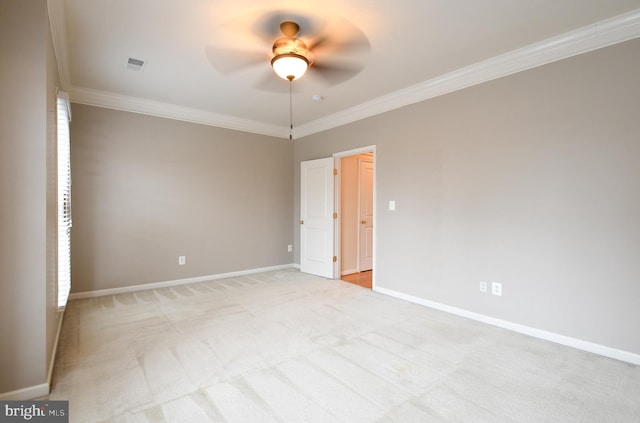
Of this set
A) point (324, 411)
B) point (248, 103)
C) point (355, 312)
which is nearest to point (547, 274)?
point (355, 312)

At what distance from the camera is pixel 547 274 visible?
2842 mm

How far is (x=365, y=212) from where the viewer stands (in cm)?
584

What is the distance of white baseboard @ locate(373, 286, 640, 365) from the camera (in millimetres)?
2459

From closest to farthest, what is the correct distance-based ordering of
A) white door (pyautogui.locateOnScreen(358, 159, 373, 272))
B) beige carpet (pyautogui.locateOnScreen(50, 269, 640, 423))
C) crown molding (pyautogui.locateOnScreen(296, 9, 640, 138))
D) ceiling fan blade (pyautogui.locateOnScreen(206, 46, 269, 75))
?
beige carpet (pyautogui.locateOnScreen(50, 269, 640, 423)), crown molding (pyautogui.locateOnScreen(296, 9, 640, 138)), ceiling fan blade (pyautogui.locateOnScreen(206, 46, 269, 75)), white door (pyautogui.locateOnScreen(358, 159, 373, 272))

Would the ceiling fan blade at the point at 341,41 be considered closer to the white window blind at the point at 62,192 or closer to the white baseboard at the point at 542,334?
the white window blind at the point at 62,192

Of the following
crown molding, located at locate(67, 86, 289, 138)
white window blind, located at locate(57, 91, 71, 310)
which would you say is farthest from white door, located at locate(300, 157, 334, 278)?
white window blind, located at locate(57, 91, 71, 310)

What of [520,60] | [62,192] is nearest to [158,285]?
[62,192]

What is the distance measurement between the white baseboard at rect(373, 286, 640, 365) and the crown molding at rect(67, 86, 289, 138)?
12.6 feet

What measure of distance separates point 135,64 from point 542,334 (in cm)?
493

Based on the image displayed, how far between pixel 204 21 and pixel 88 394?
2868 mm

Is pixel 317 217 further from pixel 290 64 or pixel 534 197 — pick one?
pixel 534 197

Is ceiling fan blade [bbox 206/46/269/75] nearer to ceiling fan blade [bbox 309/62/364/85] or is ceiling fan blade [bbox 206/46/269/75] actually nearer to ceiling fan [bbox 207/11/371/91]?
ceiling fan [bbox 207/11/371/91]

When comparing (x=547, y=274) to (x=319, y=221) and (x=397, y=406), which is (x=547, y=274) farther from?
(x=319, y=221)

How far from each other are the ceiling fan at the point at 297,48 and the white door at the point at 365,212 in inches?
103
